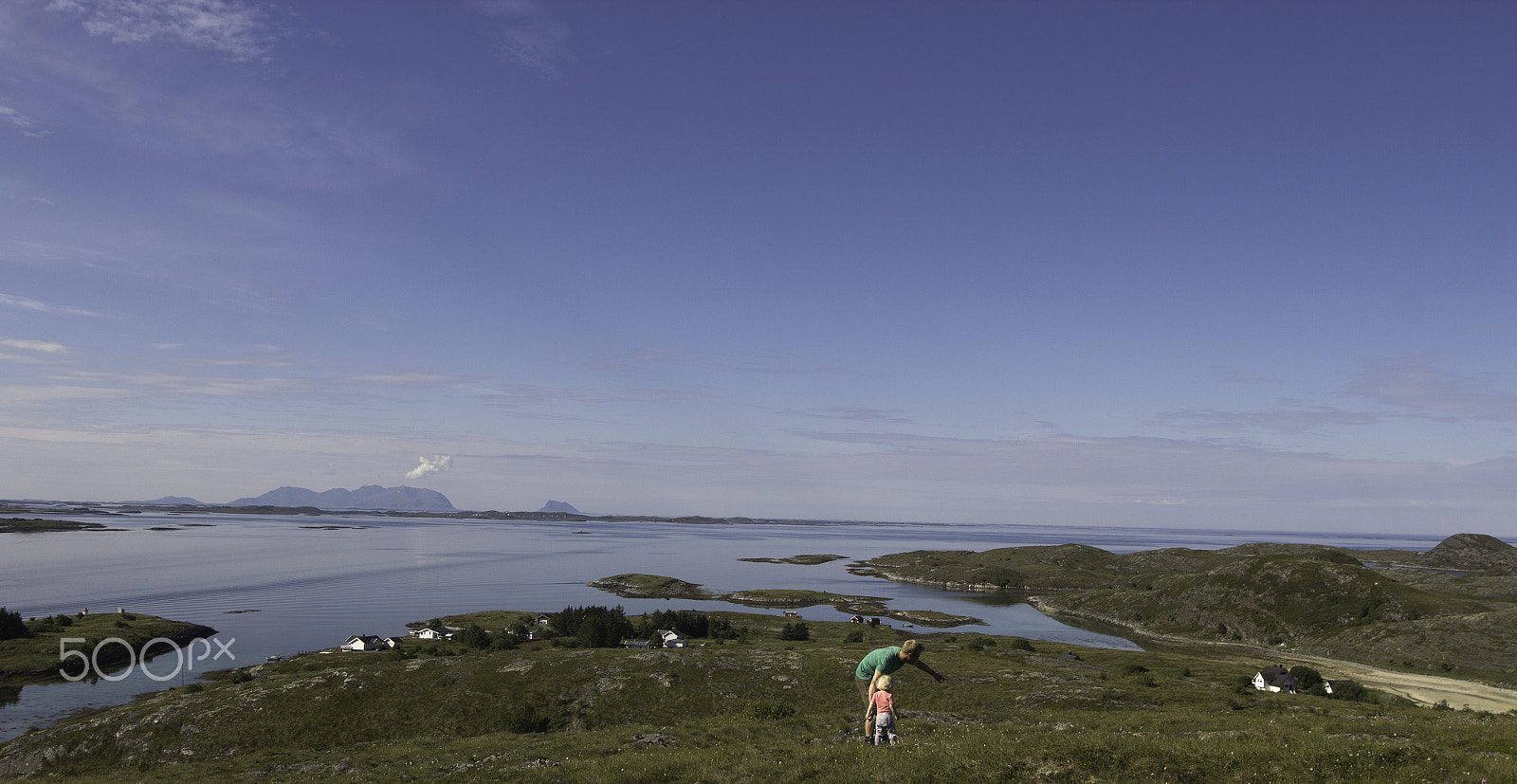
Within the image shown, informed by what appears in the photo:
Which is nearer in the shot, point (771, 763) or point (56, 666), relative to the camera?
point (771, 763)

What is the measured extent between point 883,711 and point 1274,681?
61949 mm

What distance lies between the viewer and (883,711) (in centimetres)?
2033

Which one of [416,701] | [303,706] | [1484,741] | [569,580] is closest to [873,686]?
[1484,741]

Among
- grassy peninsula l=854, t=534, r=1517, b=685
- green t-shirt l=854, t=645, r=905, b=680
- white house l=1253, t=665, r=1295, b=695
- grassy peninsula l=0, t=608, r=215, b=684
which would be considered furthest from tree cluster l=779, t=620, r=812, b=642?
grassy peninsula l=0, t=608, r=215, b=684

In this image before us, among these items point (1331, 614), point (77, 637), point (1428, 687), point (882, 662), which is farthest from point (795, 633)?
point (77, 637)

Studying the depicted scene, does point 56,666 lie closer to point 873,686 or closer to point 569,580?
point 873,686

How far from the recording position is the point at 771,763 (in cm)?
2202

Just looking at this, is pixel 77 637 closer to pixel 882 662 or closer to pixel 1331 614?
pixel 882 662

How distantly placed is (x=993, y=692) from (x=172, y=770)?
48605 millimetres

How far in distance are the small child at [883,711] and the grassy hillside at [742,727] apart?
842 mm

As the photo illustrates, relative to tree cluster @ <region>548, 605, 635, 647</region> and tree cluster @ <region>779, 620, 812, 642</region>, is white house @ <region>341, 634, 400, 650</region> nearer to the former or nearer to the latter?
tree cluster @ <region>548, 605, 635, 647</region>

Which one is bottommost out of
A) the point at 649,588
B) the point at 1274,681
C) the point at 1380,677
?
the point at 649,588

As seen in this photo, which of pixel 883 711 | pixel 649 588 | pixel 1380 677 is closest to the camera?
pixel 883 711

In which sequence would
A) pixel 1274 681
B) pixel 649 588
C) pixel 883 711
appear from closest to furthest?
pixel 883 711 < pixel 1274 681 < pixel 649 588
